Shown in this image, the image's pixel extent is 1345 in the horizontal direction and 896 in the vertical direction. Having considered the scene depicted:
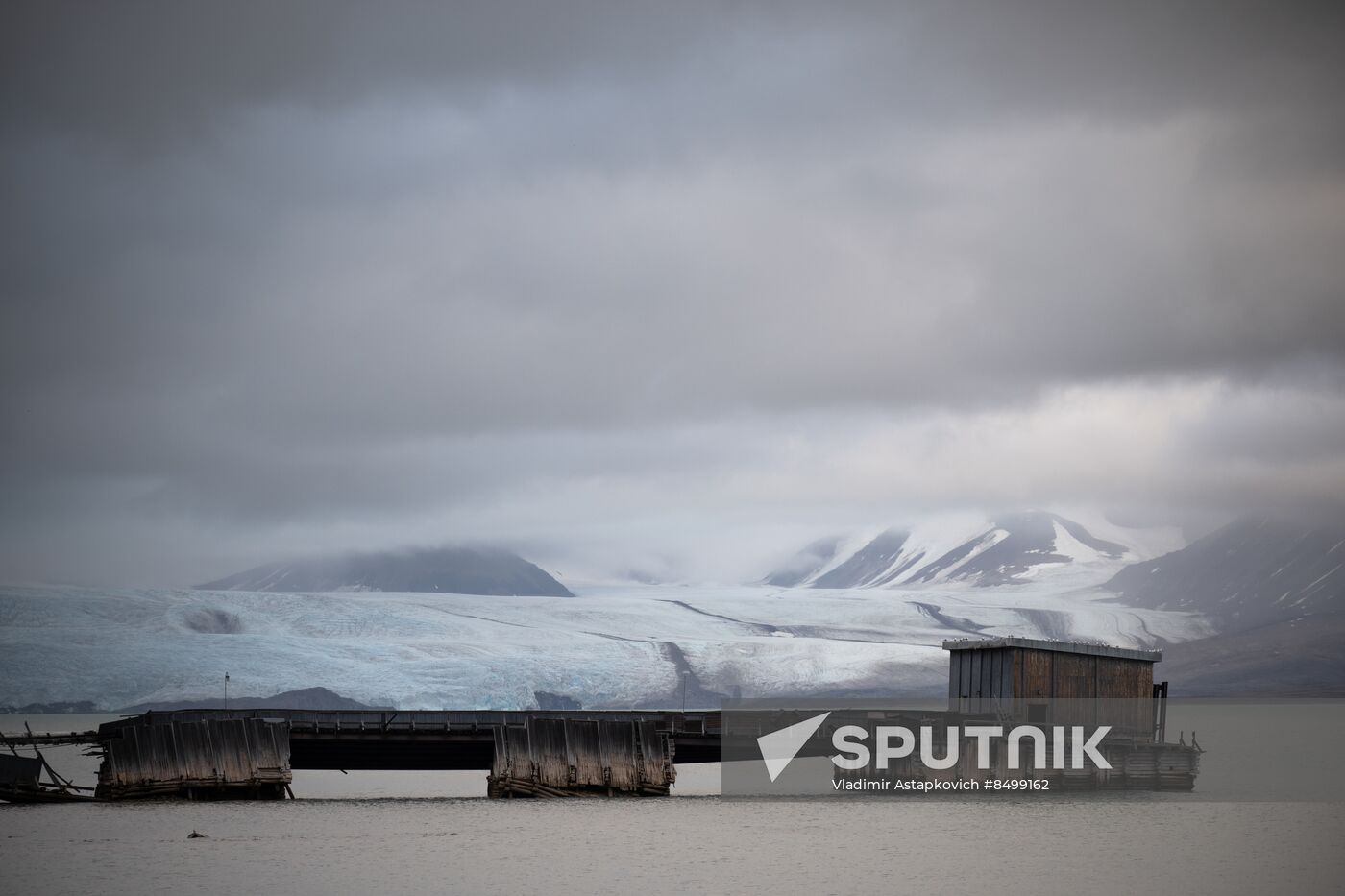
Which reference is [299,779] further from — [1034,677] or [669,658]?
[669,658]

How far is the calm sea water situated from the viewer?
4800cm

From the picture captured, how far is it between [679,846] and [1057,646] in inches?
819

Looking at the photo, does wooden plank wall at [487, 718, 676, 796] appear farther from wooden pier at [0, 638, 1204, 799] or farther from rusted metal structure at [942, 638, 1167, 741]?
rusted metal structure at [942, 638, 1167, 741]

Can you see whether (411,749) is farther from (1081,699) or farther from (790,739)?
(1081,699)

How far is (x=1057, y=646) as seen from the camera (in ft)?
220

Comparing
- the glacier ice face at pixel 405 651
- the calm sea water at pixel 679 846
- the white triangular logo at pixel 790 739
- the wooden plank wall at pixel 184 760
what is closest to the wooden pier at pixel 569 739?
the wooden plank wall at pixel 184 760

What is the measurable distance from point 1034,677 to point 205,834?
34752 mm

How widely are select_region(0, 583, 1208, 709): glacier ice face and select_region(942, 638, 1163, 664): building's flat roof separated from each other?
67.6m

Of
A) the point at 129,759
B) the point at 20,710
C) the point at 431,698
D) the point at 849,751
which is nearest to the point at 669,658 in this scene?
the point at 431,698

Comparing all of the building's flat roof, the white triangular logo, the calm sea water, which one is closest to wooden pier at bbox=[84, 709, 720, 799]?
the calm sea water

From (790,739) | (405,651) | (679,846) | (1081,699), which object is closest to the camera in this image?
(679,846)

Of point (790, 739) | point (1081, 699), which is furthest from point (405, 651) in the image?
point (1081, 699)

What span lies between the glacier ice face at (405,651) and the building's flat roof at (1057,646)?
6759 centimetres

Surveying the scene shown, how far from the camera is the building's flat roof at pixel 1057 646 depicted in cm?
6675
